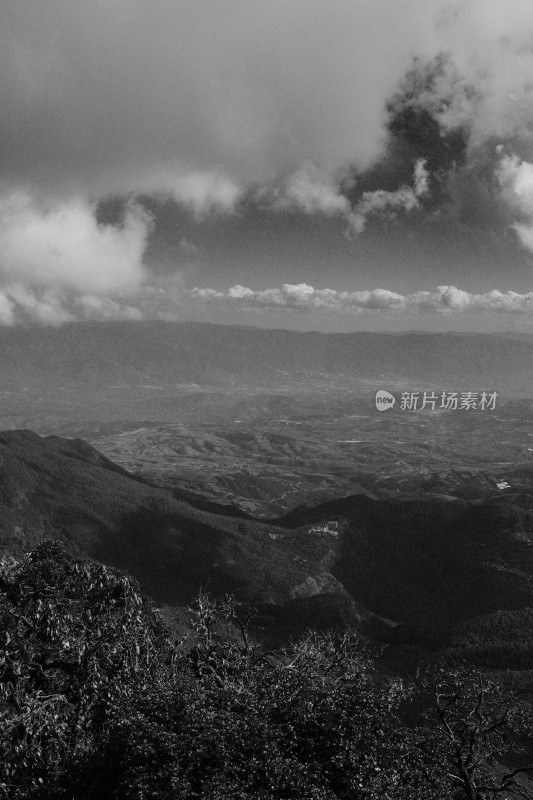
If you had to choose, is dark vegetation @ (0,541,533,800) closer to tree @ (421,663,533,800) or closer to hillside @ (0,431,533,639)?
tree @ (421,663,533,800)

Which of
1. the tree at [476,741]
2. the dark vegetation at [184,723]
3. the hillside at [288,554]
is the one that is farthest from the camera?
the hillside at [288,554]

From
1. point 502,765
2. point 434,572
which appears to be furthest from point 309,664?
point 434,572

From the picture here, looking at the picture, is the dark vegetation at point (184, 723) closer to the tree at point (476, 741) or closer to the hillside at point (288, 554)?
the tree at point (476, 741)

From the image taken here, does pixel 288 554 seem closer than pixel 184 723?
No

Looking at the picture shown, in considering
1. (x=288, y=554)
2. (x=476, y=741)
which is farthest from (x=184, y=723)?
(x=288, y=554)

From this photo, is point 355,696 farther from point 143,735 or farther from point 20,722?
point 20,722

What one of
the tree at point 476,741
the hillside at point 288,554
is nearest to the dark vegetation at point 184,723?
the tree at point 476,741

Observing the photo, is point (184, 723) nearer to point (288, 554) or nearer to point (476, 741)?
point (476, 741)

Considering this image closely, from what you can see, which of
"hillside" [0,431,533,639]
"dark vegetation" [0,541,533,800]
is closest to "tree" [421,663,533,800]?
"dark vegetation" [0,541,533,800]
